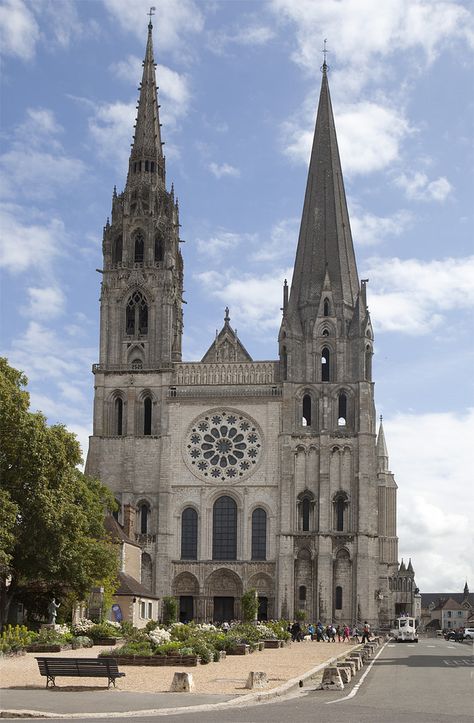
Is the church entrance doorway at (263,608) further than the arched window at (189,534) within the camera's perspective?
No

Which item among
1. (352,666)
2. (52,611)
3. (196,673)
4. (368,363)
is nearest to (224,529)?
(368,363)

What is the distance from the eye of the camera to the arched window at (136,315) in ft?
273

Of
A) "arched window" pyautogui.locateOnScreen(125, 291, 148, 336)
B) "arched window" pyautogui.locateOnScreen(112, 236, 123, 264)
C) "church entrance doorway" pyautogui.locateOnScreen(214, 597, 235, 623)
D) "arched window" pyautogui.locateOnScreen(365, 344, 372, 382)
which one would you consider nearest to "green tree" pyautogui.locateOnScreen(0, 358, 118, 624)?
"church entrance doorway" pyautogui.locateOnScreen(214, 597, 235, 623)

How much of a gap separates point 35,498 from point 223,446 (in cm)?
4062

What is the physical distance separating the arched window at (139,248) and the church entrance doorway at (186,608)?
1041 inches

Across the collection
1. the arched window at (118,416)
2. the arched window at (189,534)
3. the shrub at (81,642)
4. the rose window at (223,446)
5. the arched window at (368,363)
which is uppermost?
the arched window at (368,363)

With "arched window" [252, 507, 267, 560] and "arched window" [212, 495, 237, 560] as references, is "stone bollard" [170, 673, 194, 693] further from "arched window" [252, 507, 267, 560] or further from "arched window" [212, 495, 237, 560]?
"arched window" [212, 495, 237, 560]

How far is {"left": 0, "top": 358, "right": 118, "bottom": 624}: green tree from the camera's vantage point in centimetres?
3997

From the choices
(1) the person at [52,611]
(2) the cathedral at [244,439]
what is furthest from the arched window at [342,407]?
(1) the person at [52,611]

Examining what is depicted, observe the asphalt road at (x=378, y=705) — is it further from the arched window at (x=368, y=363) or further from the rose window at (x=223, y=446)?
the arched window at (x=368, y=363)

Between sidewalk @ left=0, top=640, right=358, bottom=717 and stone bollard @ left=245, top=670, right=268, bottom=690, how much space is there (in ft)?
0.74

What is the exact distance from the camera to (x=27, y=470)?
132ft

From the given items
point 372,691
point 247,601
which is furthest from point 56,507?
point 247,601

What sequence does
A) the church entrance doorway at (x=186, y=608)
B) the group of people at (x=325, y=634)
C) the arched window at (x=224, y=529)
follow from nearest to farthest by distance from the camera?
the group of people at (x=325, y=634) → the church entrance doorway at (x=186, y=608) → the arched window at (x=224, y=529)
